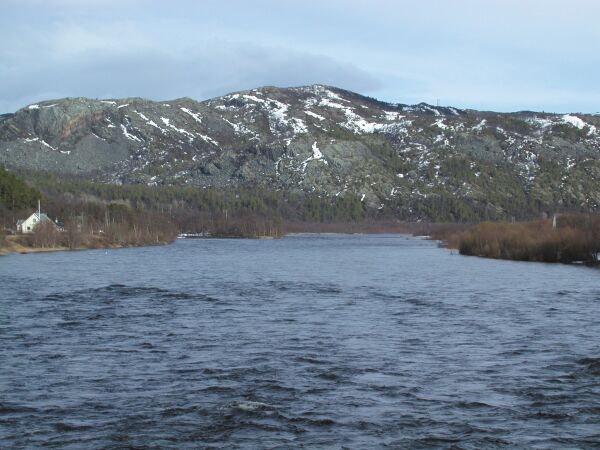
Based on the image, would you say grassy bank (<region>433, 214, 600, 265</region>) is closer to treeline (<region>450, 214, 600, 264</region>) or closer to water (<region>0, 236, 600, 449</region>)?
treeline (<region>450, 214, 600, 264</region>)

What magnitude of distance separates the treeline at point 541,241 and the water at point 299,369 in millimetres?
36730

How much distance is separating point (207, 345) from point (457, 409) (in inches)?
517

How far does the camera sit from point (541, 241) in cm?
9700

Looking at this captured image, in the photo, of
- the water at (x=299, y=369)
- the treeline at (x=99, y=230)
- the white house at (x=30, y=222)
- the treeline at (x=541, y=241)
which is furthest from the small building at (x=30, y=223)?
the water at (x=299, y=369)

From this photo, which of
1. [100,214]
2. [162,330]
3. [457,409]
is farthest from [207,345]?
[100,214]

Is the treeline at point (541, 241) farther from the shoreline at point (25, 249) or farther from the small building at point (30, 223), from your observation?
the small building at point (30, 223)

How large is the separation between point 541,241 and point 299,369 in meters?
74.4

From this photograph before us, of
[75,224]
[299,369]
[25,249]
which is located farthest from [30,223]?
[299,369]

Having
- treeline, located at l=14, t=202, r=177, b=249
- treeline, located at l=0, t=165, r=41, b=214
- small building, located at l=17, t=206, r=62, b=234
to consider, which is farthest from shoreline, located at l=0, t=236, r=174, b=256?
treeline, located at l=0, t=165, r=41, b=214

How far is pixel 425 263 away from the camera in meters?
93.8

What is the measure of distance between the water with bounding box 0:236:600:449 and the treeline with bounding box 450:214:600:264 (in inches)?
1446

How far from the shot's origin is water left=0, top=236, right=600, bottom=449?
67.2 feet

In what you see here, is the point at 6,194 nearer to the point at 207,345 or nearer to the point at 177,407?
the point at 207,345

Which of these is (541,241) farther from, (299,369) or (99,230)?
(99,230)
